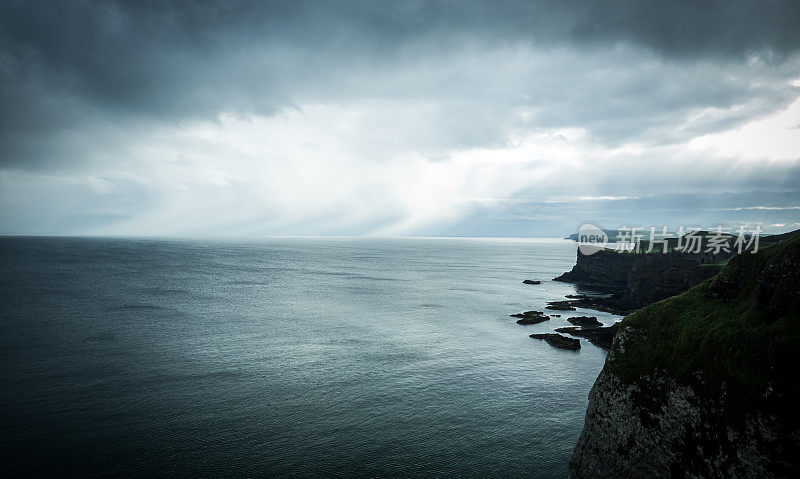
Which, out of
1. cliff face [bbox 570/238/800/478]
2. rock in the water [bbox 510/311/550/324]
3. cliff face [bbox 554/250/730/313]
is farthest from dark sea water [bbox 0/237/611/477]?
cliff face [bbox 554/250/730/313]

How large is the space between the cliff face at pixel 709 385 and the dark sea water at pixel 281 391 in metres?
8.78

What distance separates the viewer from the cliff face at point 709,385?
20.6 metres

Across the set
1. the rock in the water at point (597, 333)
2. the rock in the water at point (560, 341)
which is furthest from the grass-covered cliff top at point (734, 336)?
the rock in the water at point (597, 333)

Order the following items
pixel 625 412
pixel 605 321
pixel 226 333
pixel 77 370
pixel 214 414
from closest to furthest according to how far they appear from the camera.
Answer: pixel 625 412
pixel 214 414
pixel 77 370
pixel 226 333
pixel 605 321

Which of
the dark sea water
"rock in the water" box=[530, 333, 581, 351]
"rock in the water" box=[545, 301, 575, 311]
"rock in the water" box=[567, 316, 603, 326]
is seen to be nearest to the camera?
the dark sea water

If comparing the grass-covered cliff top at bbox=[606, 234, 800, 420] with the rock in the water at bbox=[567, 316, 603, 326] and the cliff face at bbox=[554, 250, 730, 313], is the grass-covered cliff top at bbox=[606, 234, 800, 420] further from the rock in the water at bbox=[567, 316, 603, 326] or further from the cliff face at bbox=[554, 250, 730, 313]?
the cliff face at bbox=[554, 250, 730, 313]

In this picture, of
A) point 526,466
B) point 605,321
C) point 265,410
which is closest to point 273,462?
point 265,410

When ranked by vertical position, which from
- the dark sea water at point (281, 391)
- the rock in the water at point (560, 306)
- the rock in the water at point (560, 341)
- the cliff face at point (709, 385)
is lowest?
the dark sea water at point (281, 391)

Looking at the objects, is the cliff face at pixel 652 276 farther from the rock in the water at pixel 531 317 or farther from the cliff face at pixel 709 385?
the cliff face at pixel 709 385

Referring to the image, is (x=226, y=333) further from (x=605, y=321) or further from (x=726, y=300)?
(x=605, y=321)

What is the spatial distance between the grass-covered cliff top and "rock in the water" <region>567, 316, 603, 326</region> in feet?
179

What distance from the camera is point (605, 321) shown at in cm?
8381

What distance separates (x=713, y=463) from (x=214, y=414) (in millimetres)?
42771

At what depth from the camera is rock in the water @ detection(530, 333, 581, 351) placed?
65.4 meters
